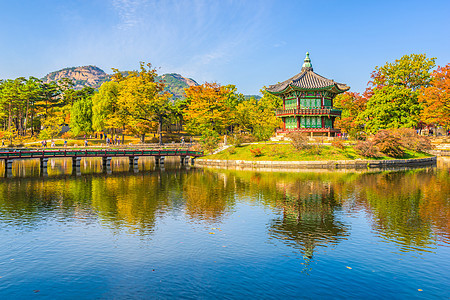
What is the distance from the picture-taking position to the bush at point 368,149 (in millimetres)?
57188

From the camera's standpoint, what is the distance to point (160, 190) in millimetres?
33781

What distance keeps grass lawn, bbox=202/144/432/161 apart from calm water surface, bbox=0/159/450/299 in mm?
25046

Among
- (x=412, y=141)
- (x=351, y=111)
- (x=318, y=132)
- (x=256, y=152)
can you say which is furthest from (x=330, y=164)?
(x=351, y=111)

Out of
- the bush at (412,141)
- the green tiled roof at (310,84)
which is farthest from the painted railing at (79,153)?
the bush at (412,141)

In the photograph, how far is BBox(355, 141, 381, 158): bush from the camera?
5719cm

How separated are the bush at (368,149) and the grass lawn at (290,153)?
87 cm

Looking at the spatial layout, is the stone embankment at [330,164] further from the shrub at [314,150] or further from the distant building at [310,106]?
the distant building at [310,106]

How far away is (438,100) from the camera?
7625 cm

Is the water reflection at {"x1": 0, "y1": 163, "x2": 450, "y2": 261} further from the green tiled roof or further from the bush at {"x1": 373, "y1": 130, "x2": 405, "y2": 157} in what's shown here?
the green tiled roof

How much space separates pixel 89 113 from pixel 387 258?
92.3 meters

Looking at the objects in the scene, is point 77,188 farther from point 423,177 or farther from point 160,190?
point 423,177

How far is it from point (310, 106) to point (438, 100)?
2894 centimetres

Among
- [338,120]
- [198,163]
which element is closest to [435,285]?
[198,163]

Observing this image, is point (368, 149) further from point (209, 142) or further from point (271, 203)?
point (271, 203)
